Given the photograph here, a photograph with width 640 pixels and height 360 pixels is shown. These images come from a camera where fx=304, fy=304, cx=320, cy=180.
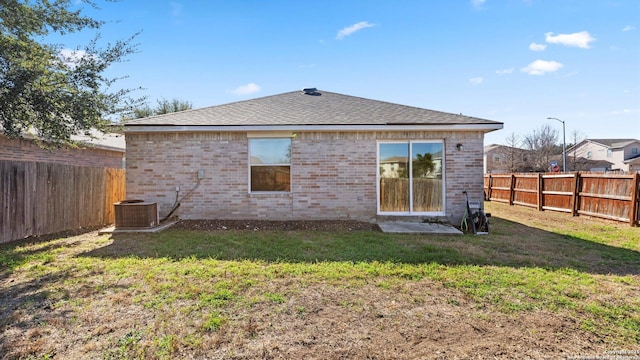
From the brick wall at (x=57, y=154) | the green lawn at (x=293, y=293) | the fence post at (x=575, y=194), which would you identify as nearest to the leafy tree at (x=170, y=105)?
the brick wall at (x=57, y=154)

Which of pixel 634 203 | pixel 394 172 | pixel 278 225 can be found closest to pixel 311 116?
pixel 394 172

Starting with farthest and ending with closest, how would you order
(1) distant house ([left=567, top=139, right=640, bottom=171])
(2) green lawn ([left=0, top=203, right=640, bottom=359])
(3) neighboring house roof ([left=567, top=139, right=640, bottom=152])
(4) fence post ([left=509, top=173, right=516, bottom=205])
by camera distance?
(3) neighboring house roof ([left=567, top=139, right=640, bottom=152]), (1) distant house ([left=567, top=139, right=640, bottom=171]), (4) fence post ([left=509, top=173, right=516, bottom=205]), (2) green lawn ([left=0, top=203, right=640, bottom=359])

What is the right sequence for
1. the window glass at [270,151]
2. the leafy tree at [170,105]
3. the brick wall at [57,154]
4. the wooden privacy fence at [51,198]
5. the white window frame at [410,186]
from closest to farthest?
the wooden privacy fence at [51,198] → the white window frame at [410,186] → the window glass at [270,151] → the brick wall at [57,154] → the leafy tree at [170,105]

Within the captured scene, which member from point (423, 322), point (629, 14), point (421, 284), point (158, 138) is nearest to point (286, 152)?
point (158, 138)

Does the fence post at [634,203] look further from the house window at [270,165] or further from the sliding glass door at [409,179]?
the house window at [270,165]

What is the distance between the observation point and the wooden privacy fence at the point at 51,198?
7047 mm

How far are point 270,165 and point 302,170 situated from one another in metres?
0.99

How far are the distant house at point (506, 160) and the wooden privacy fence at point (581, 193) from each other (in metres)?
21.4

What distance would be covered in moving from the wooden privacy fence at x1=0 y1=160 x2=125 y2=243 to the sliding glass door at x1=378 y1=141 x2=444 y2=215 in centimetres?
866

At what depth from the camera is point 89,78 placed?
7570mm

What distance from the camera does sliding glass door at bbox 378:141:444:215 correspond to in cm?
893

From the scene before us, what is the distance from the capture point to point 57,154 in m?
12.1

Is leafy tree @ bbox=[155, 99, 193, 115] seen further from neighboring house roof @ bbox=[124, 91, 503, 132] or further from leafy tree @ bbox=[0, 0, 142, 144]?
leafy tree @ bbox=[0, 0, 142, 144]

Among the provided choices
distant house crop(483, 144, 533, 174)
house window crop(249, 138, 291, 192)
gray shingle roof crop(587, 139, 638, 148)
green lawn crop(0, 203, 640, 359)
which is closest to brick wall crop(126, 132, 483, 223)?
house window crop(249, 138, 291, 192)
